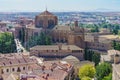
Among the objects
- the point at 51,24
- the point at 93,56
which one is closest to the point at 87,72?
the point at 93,56

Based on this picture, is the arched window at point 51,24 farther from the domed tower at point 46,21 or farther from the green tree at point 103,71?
the green tree at point 103,71

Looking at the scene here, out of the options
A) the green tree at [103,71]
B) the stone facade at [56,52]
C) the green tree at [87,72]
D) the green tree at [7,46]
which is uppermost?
the green tree at [103,71]

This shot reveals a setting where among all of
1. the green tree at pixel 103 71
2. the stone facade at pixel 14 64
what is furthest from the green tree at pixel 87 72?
→ the stone facade at pixel 14 64

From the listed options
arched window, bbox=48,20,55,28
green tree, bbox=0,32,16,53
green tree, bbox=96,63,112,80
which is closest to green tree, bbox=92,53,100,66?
green tree, bbox=96,63,112,80

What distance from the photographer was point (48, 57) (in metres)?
57.7

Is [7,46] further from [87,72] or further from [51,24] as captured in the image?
[87,72]

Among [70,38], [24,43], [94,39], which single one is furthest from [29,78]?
[24,43]

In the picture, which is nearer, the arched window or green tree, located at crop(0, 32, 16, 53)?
green tree, located at crop(0, 32, 16, 53)

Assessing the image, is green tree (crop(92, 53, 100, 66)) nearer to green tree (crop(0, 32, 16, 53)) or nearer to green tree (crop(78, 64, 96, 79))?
green tree (crop(78, 64, 96, 79))

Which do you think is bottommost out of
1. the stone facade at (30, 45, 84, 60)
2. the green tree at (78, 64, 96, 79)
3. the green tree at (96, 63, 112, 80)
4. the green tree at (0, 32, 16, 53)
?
the green tree at (0, 32, 16, 53)

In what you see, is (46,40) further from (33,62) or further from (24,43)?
(33,62)

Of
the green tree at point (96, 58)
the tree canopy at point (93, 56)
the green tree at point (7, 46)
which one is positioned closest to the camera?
the green tree at point (96, 58)

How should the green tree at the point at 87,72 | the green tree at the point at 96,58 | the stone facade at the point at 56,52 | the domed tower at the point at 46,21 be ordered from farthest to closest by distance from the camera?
1. the domed tower at the point at 46,21
2. the stone facade at the point at 56,52
3. the green tree at the point at 96,58
4. the green tree at the point at 87,72

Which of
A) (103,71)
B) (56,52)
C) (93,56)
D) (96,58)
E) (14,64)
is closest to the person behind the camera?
(103,71)
